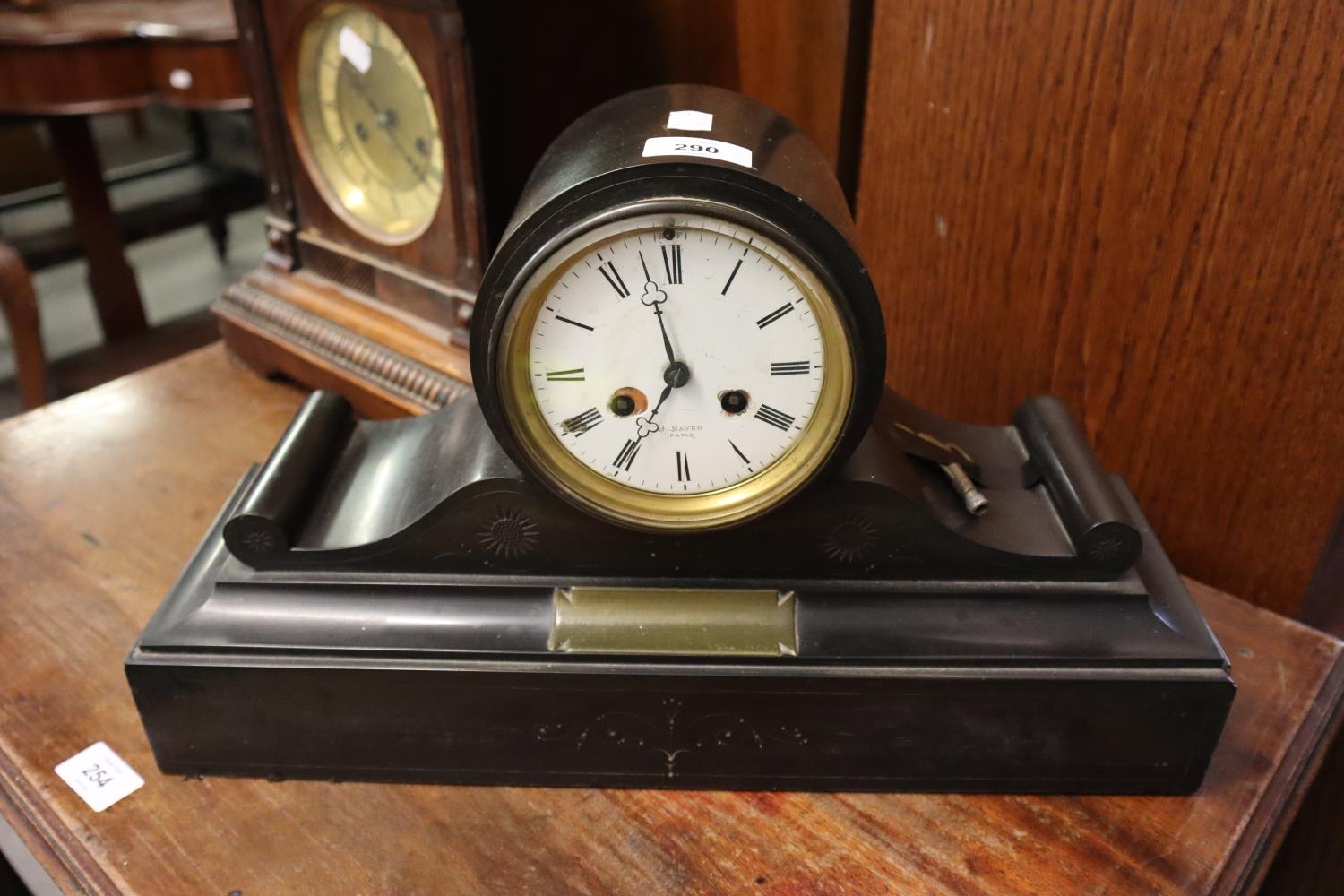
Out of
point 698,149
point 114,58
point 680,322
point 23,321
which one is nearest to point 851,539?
point 680,322

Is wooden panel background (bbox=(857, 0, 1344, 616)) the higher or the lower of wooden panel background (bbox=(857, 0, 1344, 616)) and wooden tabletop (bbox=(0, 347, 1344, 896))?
the higher

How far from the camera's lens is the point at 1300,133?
3.37 ft

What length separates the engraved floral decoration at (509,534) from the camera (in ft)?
3.04

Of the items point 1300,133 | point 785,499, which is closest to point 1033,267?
point 1300,133

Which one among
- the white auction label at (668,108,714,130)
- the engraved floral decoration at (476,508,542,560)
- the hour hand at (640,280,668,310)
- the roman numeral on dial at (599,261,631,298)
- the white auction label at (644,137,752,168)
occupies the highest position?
the white auction label at (668,108,714,130)

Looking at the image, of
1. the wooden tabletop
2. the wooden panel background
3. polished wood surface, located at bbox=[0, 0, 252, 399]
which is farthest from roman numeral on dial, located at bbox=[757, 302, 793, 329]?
polished wood surface, located at bbox=[0, 0, 252, 399]

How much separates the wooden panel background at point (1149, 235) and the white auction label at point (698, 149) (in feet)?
1.64

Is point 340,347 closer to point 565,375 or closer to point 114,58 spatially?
point 565,375

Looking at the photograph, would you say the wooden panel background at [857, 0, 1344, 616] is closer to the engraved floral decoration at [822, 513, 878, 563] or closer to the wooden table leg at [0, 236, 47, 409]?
the engraved floral decoration at [822, 513, 878, 563]

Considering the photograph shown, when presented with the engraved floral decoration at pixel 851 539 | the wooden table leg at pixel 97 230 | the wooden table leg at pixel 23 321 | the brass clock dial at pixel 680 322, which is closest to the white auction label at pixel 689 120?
the brass clock dial at pixel 680 322

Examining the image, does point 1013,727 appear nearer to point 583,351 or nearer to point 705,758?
point 705,758

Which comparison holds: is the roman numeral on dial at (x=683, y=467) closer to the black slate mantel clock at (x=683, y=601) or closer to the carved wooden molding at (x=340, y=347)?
the black slate mantel clock at (x=683, y=601)

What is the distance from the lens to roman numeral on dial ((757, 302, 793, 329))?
83 cm

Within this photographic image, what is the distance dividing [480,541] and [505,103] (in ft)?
1.73
